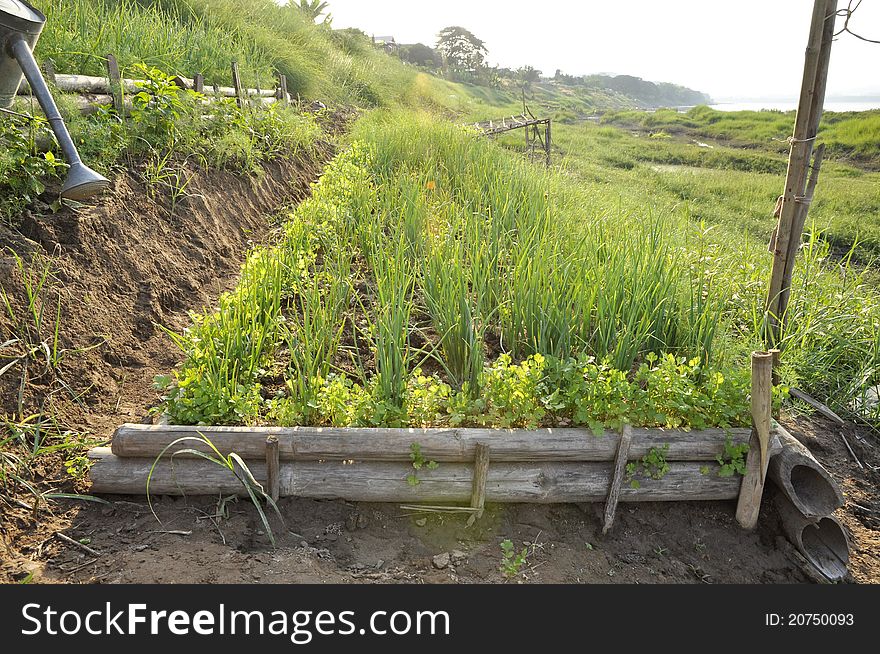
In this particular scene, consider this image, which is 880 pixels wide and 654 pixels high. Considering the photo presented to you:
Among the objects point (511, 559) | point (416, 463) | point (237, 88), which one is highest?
→ point (237, 88)

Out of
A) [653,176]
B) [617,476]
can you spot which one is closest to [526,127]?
[653,176]

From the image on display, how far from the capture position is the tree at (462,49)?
55.5 metres

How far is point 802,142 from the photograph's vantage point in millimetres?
2744

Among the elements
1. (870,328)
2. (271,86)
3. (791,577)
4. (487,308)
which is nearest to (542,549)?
(791,577)

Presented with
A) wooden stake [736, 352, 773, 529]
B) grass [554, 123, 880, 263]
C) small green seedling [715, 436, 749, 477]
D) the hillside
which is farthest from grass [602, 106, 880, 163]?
small green seedling [715, 436, 749, 477]

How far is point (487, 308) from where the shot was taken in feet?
10.5

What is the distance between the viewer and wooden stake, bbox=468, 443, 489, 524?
89.0 inches

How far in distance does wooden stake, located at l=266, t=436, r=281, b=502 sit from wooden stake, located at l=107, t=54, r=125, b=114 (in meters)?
3.56

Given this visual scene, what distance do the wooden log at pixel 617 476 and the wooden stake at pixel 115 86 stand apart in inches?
173

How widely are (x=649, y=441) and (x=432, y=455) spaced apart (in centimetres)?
89

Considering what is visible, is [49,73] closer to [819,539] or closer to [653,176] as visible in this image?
[819,539]

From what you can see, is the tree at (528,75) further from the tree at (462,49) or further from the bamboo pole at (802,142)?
the bamboo pole at (802,142)

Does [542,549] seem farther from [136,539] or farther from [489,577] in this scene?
[136,539]

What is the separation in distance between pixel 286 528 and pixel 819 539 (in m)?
2.21
